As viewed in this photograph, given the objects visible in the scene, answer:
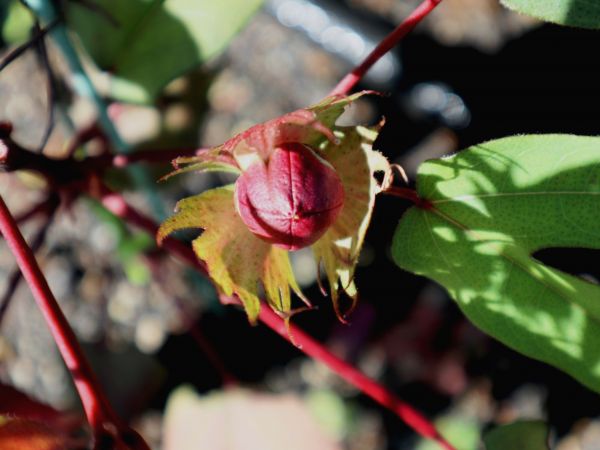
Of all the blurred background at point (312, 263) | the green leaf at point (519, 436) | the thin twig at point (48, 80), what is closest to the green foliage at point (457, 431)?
the blurred background at point (312, 263)

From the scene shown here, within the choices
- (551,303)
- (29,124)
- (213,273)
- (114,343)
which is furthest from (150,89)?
(29,124)

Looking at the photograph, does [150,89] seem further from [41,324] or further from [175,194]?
[41,324]

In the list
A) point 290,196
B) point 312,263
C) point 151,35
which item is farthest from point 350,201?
point 312,263

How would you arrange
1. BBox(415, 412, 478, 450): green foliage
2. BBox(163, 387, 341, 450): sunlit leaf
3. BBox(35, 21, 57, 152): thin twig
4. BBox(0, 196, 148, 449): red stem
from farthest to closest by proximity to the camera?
BBox(415, 412, 478, 450): green foliage < BBox(163, 387, 341, 450): sunlit leaf < BBox(35, 21, 57, 152): thin twig < BBox(0, 196, 148, 449): red stem

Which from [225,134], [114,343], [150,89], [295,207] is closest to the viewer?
[295,207]

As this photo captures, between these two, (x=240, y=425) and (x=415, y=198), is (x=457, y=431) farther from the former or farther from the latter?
(x=415, y=198)

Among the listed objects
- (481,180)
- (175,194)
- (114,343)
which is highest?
(481,180)

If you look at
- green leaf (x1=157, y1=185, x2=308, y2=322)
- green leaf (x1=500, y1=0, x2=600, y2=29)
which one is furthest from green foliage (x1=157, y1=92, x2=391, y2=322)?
green leaf (x1=500, y1=0, x2=600, y2=29)

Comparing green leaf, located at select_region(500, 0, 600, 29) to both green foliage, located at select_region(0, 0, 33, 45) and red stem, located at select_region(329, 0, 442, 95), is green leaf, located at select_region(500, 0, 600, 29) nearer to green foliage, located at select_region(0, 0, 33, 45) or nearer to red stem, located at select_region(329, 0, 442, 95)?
red stem, located at select_region(329, 0, 442, 95)
